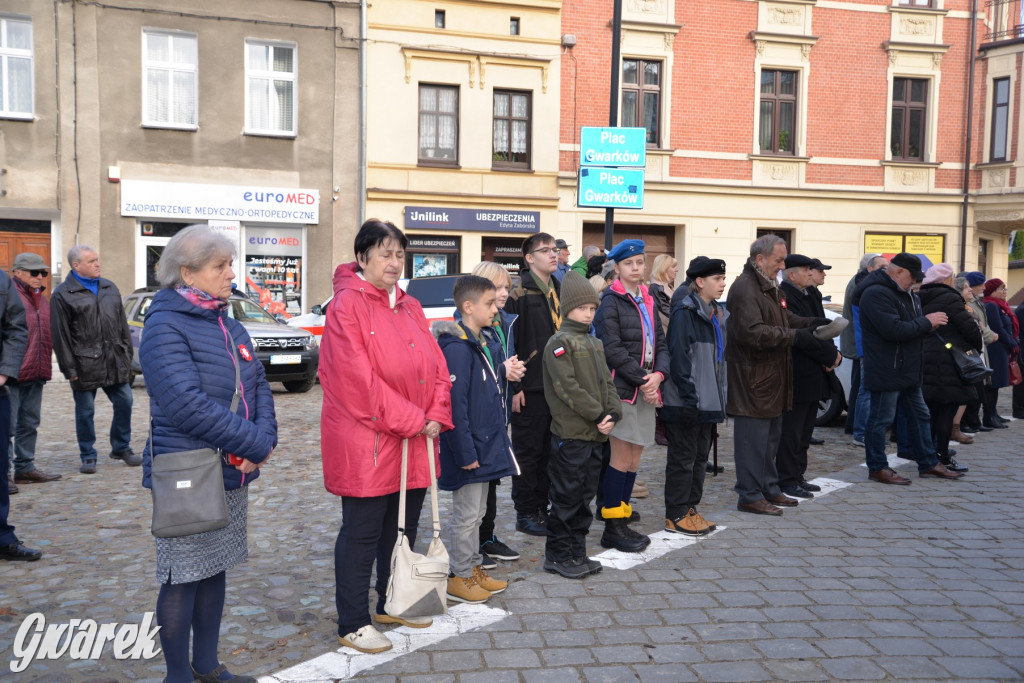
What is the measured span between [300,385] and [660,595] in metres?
10.6

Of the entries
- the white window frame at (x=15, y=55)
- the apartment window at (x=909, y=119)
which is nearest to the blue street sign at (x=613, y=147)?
the white window frame at (x=15, y=55)

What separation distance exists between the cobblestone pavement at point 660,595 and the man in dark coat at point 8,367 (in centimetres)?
14

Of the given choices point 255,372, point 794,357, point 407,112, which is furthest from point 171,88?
point 255,372

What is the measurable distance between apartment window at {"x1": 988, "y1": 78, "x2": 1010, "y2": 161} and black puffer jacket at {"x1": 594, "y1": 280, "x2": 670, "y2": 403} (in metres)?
22.3

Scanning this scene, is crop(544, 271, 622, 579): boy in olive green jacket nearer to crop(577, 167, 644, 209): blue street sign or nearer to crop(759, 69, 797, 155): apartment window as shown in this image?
crop(577, 167, 644, 209): blue street sign

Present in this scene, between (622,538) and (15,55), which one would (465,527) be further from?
(15,55)

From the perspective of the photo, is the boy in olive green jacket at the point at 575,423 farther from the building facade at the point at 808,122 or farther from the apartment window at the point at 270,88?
the building facade at the point at 808,122

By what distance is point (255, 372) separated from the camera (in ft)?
12.8

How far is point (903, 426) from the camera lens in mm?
8484

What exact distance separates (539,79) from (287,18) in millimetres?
6163

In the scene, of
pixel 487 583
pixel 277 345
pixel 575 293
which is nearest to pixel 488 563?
pixel 487 583

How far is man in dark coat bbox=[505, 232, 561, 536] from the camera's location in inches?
248

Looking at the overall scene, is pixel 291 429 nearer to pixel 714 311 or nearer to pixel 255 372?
pixel 714 311

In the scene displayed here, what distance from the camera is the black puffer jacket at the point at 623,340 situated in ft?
19.6
